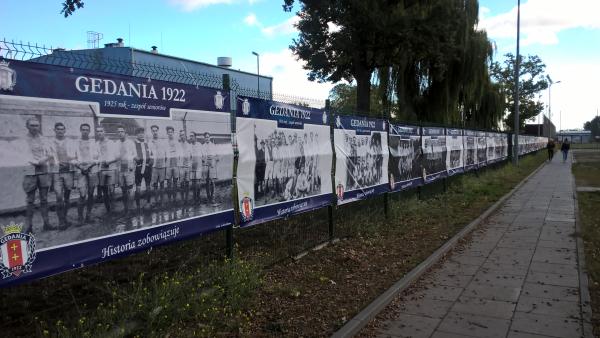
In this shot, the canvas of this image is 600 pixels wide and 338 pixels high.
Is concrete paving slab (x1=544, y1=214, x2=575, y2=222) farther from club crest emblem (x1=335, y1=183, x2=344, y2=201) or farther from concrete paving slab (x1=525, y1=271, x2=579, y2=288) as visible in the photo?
club crest emblem (x1=335, y1=183, x2=344, y2=201)

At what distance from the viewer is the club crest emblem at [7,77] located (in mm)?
3100

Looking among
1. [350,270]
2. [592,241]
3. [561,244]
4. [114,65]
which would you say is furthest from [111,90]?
[592,241]

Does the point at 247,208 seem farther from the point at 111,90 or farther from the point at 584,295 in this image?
the point at 584,295

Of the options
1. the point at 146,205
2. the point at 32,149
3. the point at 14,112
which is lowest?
the point at 146,205

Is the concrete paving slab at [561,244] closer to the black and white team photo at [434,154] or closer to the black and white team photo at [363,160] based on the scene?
the black and white team photo at [363,160]

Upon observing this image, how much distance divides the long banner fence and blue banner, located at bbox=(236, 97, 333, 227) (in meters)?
0.01

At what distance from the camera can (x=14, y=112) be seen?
3176 mm

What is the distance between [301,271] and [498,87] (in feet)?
92.1

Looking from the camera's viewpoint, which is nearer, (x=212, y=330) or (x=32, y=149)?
(x=32, y=149)

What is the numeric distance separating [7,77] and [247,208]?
9.55ft

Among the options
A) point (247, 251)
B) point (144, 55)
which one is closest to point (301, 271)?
point (247, 251)

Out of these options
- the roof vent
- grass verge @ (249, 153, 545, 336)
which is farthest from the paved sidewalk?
the roof vent

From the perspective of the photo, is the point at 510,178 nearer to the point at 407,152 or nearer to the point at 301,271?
the point at 407,152

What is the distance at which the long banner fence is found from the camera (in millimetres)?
3268
